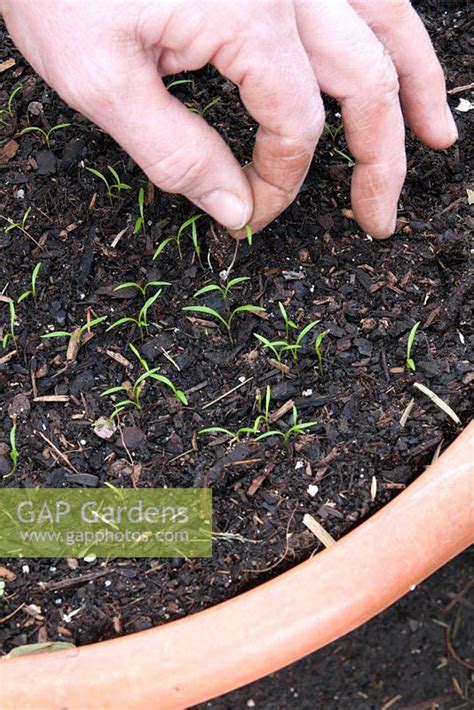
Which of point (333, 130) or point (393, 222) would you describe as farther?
point (333, 130)

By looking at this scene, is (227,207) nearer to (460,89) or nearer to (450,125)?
(450,125)

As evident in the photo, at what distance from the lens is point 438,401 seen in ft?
4.83

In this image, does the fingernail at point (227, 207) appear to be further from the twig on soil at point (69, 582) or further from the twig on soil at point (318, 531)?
the twig on soil at point (69, 582)

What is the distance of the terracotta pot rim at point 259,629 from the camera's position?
122 centimetres

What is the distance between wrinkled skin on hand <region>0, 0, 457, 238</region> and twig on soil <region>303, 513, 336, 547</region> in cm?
47

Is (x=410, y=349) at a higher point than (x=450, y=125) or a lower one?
lower

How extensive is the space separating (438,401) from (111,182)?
713mm

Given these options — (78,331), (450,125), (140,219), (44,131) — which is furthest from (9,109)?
(450,125)

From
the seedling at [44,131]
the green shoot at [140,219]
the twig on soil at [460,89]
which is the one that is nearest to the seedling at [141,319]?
the green shoot at [140,219]

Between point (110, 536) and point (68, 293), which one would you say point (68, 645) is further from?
point (68, 293)

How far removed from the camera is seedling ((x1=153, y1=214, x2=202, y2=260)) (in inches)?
62.1

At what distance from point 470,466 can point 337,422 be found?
239 mm

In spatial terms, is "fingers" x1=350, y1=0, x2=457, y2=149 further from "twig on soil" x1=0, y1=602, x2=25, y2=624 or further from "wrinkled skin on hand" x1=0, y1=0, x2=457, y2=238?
"twig on soil" x1=0, y1=602, x2=25, y2=624

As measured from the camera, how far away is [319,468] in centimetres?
144
